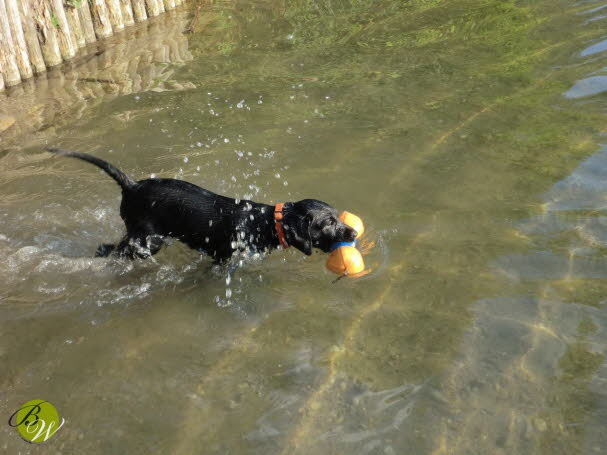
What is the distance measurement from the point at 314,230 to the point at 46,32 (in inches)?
278

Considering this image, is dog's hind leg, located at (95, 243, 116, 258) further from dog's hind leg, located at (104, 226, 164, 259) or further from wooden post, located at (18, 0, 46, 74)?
wooden post, located at (18, 0, 46, 74)

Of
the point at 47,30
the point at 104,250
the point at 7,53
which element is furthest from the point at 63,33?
the point at 104,250

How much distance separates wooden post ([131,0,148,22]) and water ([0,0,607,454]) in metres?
2.07

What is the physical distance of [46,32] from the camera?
934 centimetres

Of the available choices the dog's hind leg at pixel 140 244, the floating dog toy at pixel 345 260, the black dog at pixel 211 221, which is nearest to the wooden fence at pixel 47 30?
the black dog at pixel 211 221

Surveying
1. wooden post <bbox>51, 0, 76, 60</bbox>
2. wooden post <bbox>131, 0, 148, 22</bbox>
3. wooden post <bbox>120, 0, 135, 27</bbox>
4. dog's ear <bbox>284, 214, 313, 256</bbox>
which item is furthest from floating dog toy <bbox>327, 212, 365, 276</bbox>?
wooden post <bbox>131, 0, 148, 22</bbox>

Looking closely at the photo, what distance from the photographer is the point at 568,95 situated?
736cm

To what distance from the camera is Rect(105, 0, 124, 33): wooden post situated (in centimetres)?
1048

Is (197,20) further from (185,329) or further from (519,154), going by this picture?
(185,329)

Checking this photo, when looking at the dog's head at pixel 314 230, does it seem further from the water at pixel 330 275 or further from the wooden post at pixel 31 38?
the wooden post at pixel 31 38

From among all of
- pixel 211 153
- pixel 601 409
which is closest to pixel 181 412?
pixel 601 409

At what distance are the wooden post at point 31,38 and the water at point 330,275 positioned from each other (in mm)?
584

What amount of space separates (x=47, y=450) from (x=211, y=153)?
4.23 meters

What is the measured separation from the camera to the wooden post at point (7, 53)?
28.4ft
